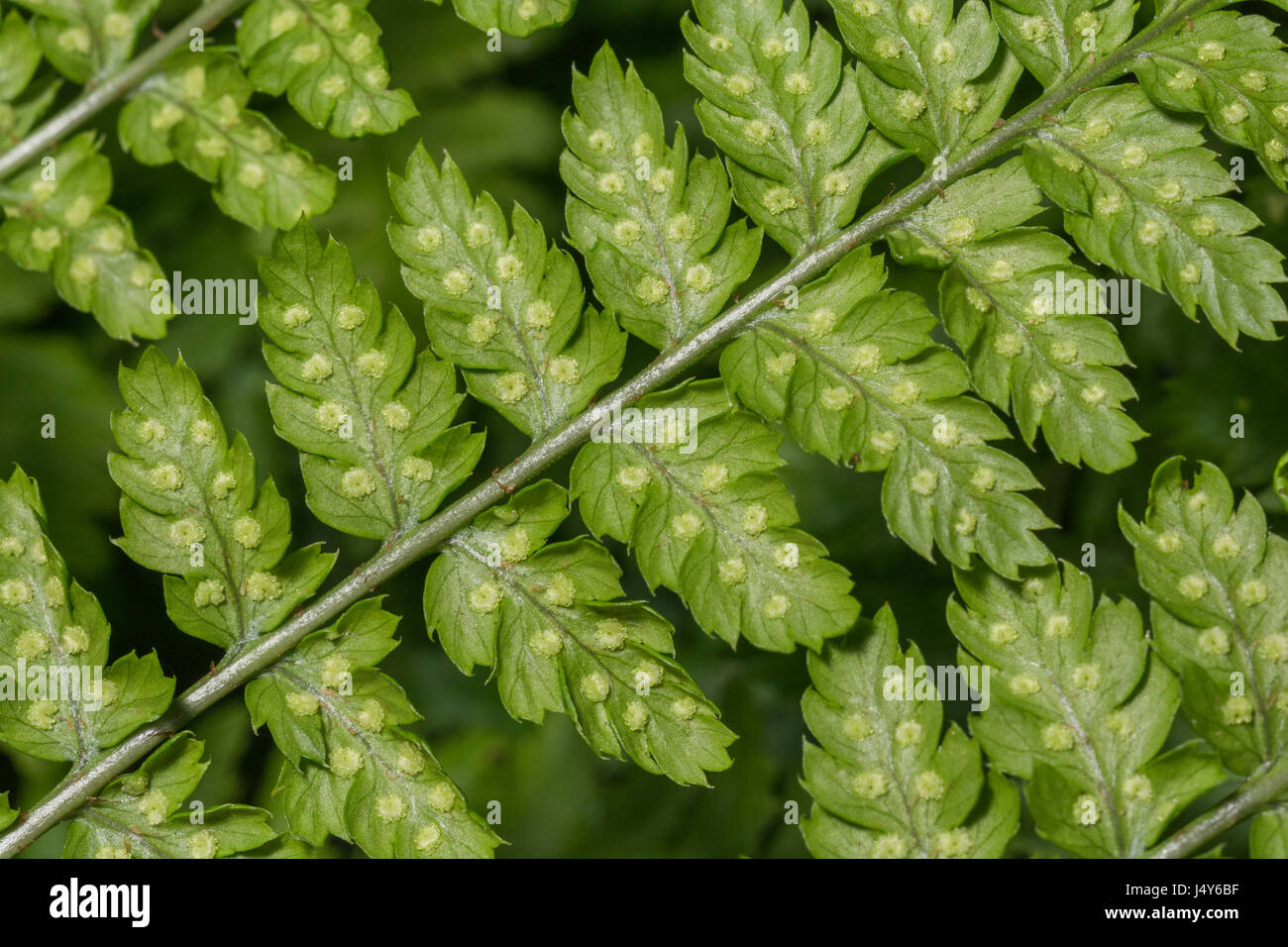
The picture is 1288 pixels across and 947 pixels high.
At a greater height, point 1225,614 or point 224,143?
point 224,143

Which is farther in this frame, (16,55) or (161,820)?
(161,820)

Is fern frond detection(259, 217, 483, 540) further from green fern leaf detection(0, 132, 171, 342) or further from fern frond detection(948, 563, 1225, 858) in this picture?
fern frond detection(948, 563, 1225, 858)

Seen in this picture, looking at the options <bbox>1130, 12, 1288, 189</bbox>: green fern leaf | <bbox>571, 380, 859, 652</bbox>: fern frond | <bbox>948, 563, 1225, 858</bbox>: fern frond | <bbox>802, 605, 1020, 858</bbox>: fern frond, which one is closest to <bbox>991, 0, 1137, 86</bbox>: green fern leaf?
<bbox>1130, 12, 1288, 189</bbox>: green fern leaf

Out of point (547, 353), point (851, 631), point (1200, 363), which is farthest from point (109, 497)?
point (1200, 363)

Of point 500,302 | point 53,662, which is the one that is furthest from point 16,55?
point 53,662

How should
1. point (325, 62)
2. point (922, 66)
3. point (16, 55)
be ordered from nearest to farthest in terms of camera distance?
1. point (16, 55)
2. point (325, 62)
3. point (922, 66)

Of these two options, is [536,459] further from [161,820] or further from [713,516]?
[161,820]

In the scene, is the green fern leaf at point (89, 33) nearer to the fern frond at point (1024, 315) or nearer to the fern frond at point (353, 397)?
the fern frond at point (353, 397)
